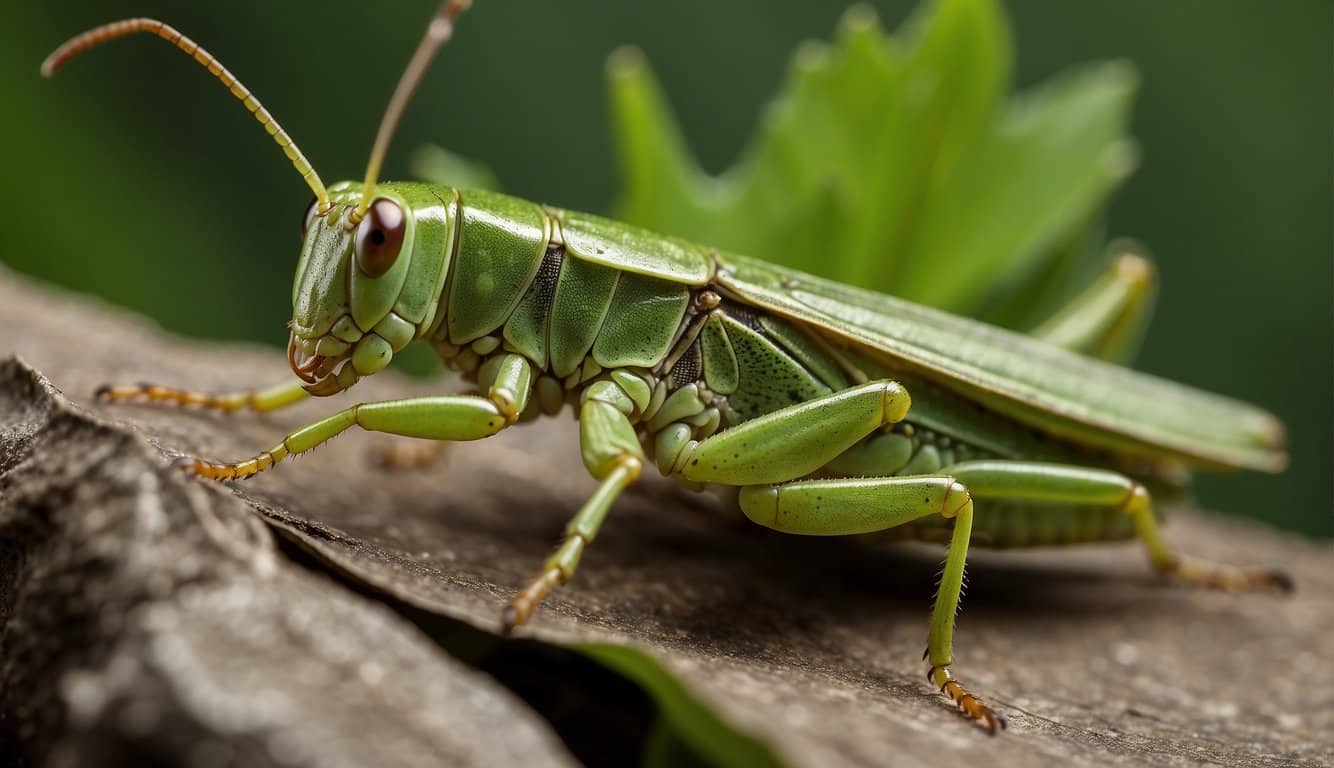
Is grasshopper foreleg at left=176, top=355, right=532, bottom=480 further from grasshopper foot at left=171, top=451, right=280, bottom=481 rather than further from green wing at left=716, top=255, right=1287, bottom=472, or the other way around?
green wing at left=716, top=255, right=1287, bottom=472

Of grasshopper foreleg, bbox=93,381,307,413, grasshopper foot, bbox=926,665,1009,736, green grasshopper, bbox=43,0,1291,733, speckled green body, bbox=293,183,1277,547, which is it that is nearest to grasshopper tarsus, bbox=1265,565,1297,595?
green grasshopper, bbox=43,0,1291,733

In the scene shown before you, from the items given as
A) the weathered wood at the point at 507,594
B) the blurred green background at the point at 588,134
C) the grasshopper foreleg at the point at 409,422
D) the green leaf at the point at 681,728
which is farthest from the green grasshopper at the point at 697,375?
the blurred green background at the point at 588,134

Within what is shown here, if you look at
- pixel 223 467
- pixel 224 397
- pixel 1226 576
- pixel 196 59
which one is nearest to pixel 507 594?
pixel 223 467

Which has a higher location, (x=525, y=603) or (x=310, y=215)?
(x=310, y=215)

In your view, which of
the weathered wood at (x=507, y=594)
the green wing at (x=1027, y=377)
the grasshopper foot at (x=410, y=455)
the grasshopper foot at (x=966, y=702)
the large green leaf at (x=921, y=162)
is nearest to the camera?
the weathered wood at (x=507, y=594)

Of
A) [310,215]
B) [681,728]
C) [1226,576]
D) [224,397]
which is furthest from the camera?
[1226,576]

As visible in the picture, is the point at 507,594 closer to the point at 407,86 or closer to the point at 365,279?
the point at 365,279

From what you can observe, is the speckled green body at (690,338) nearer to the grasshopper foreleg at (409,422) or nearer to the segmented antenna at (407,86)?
the segmented antenna at (407,86)
